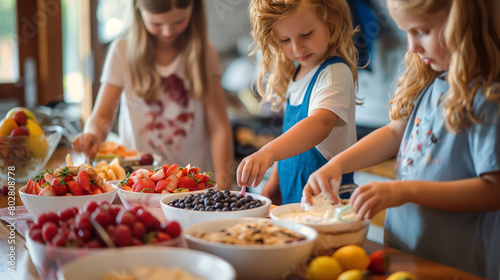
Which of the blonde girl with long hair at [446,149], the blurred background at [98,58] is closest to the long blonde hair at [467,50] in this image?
the blonde girl with long hair at [446,149]

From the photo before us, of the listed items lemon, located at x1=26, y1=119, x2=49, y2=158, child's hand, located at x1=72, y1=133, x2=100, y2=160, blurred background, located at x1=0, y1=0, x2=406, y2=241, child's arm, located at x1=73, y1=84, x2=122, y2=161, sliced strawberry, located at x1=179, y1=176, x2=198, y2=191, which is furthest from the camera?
blurred background, located at x1=0, y1=0, x2=406, y2=241

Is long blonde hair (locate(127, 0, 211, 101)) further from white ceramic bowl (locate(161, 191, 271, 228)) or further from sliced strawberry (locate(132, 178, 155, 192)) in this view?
white ceramic bowl (locate(161, 191, 271, 228))

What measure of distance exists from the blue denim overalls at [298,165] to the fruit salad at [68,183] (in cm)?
65

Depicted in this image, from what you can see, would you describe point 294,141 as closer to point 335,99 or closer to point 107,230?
point 335,99

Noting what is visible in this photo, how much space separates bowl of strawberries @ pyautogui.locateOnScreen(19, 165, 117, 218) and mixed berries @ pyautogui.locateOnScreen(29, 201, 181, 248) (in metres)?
0.35

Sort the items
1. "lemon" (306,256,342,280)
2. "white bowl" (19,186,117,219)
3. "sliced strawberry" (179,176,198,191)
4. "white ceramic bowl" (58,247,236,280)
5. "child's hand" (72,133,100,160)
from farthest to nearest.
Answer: "child's hand" (72,133,100,160) → "sliced strawberry" (179,176,198,191) → "white bowl" (19,186,117,219) → "lemon" (306,256,342,280) → "white ceramic bowl" (58,247,236,280)

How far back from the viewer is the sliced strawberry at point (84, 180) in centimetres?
130

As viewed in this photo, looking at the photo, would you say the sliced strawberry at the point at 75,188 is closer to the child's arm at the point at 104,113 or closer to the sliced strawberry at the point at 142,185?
the sliced strawberry at the point at 142,185

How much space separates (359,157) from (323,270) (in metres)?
0.52

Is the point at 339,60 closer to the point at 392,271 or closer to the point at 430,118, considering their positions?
the point at 430,118

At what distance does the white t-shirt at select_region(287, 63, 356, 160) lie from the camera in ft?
5.08

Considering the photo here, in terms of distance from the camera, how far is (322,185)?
45.4 inches

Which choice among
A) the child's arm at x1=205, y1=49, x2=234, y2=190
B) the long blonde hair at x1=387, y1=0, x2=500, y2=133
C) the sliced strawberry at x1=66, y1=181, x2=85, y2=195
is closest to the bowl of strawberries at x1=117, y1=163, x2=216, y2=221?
the sliced strawberry at x1=66, y1=181, x2=85, y2=195

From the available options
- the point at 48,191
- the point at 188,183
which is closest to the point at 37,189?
the point at 48,191
